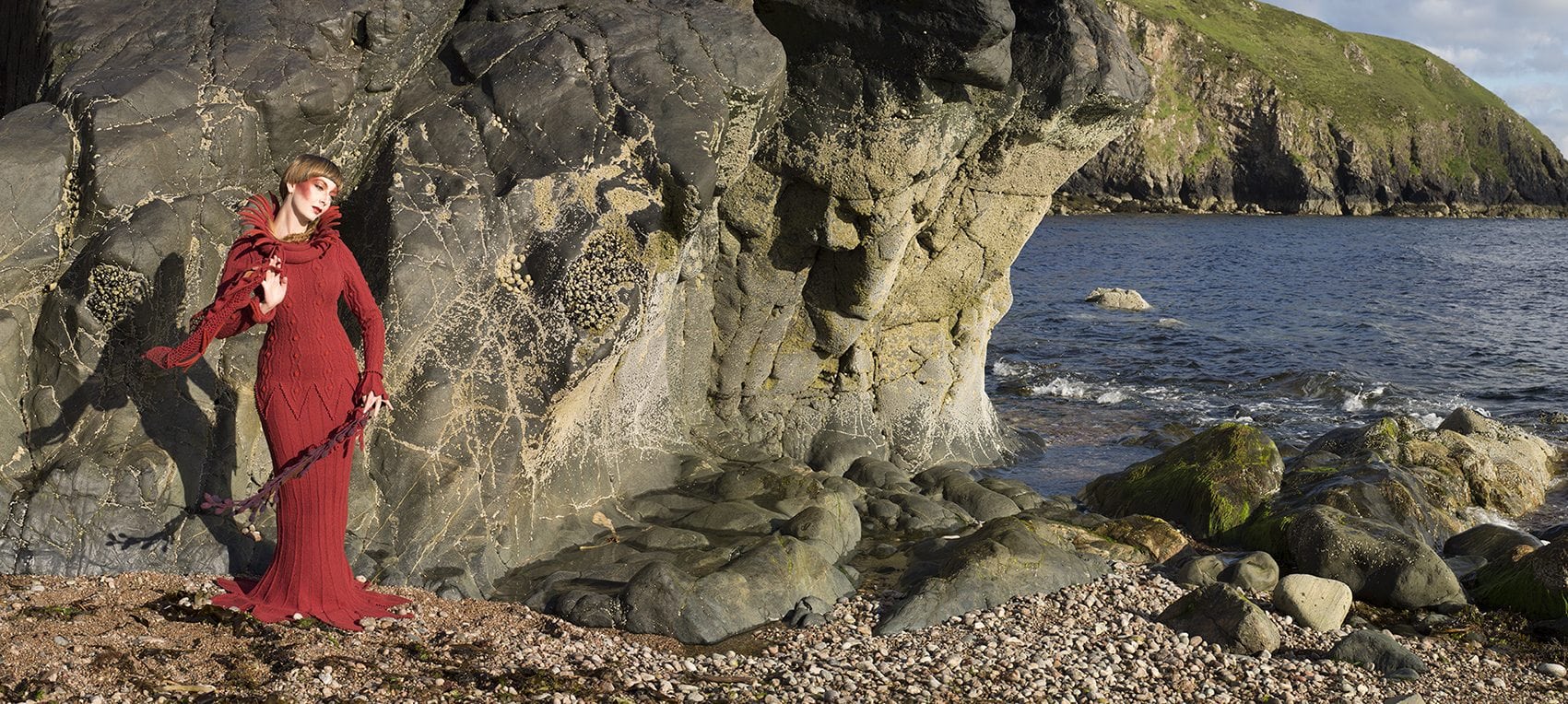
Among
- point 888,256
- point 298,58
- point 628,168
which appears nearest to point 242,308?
point 298,58

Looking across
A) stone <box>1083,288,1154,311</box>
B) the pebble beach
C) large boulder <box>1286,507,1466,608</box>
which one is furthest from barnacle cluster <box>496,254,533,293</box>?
stone <box>1083,288,1154,311</box>

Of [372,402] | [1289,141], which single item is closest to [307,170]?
[372,402]

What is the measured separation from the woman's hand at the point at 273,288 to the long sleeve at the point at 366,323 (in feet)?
1.22

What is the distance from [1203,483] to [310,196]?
10.3 m

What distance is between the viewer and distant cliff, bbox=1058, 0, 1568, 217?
4220 inches

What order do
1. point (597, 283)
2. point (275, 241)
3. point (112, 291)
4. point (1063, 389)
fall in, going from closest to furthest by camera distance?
1. point (275, 241)
2. point (112, 291)
3. point (597, 283)
4. point (1063, 389)

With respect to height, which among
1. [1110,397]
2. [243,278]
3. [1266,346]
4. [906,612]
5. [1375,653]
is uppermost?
[243,278]

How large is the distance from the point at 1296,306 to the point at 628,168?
3383cm

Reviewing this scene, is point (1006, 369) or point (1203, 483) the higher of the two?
point (1006, 369)

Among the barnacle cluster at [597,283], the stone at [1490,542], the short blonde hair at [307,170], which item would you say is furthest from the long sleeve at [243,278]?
the stone at [1490,542]

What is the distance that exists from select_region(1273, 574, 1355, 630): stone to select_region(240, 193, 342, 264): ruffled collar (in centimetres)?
762

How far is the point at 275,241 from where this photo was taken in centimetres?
709

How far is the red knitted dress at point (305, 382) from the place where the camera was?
7.08 metres

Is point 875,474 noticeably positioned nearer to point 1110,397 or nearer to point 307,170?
point 307,170
